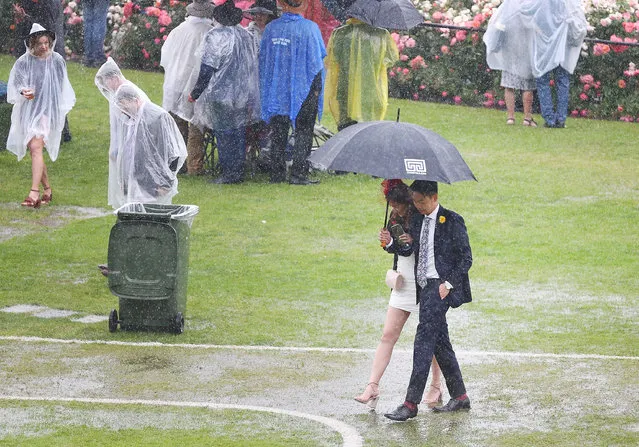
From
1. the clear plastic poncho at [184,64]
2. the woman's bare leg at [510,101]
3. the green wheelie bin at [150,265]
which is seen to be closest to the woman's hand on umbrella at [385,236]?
the green wheelie bin at [150,265]

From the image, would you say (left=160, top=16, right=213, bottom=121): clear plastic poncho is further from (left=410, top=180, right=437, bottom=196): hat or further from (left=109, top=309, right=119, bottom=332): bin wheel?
(left=410, top=180, right=437, bottom=196): hat

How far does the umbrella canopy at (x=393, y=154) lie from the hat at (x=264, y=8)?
26.6 feet

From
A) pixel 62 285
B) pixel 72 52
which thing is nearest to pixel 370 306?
pixel 62 285

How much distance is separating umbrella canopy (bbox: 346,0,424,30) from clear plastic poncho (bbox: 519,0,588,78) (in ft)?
11.1

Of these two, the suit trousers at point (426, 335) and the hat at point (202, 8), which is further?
the hat at point (202, 8)

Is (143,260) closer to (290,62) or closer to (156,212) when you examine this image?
(156,212)

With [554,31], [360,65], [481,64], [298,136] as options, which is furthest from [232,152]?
[481,64]

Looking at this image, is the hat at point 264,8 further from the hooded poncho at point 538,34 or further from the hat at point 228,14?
the hooded poncho at point 538,34

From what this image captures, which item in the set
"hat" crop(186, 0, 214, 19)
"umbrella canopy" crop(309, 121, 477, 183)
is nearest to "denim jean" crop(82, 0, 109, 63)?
"hat" crop(186, 0, 214, 19)

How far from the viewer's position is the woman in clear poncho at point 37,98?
14.8 meters

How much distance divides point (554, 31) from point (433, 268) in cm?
1235

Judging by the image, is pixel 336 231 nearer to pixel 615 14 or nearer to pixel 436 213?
pixel 436 213

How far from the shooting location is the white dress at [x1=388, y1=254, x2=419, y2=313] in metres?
8.47

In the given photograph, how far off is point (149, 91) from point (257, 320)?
446 inches
